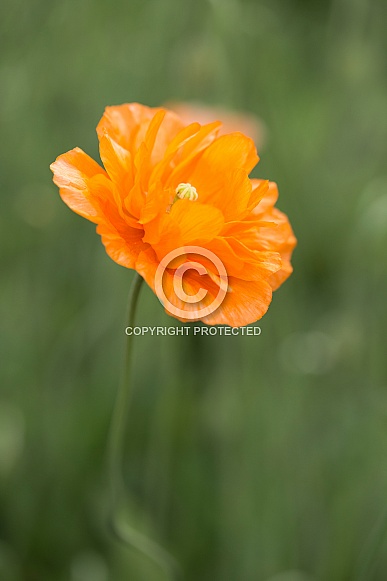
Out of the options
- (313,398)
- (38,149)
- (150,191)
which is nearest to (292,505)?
(313,398)

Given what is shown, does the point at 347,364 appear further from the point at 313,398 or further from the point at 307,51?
the point at 307,51

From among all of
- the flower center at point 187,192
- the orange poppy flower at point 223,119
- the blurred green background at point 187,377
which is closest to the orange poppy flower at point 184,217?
the flower center at point 187,192

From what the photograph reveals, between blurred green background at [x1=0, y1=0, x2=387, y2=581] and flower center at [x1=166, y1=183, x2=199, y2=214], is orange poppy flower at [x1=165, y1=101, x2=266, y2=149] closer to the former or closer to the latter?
blurred green background at [x1=0, y1=0, x2=387, y2=581]

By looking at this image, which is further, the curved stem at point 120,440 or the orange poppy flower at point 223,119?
the orange poppy flower at point 223,119

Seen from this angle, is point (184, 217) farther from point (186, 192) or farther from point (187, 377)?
point (187, 377)

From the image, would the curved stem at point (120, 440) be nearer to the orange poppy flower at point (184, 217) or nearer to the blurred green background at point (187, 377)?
the orange poppy flower at point (184, 217)

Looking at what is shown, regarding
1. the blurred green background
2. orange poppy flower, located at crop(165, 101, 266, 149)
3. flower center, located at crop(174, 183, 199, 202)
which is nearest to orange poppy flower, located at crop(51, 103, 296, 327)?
flower center, located at crop(174, 183, 199, 202)
